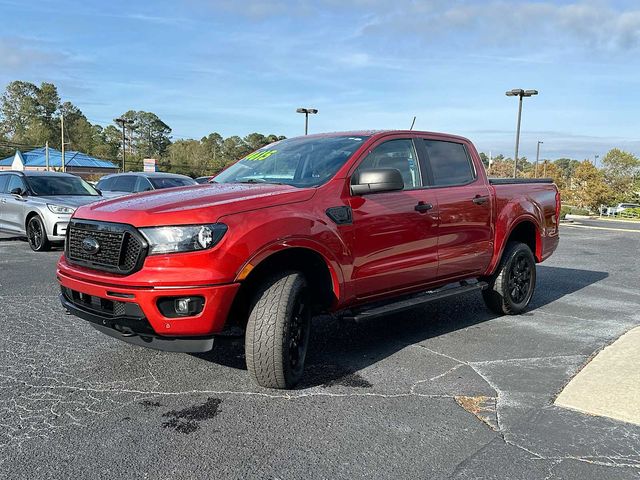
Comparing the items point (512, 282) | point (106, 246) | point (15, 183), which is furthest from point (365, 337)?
point (15, 183)

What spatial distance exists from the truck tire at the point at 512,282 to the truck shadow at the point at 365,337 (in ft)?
0.68

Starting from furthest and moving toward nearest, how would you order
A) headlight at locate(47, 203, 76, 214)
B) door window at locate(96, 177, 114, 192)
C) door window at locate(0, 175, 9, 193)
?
door window at locate(96, 177, 114, 192)
door window at locate(0, 175, 9, 193)
headlight at locate(47, 203, 76, 214)

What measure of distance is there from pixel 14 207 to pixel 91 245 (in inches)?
346

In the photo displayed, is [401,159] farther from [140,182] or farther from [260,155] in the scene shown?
[140,182]

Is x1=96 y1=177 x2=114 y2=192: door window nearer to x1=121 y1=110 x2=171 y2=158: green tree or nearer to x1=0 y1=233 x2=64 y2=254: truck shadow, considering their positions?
x1=0 y1=233 x2=64 y2=254: truck shadow

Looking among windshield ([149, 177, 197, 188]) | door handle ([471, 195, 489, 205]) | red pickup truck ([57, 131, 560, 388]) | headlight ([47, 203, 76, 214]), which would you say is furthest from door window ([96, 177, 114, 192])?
door handle ([471, 195, 489, 205])

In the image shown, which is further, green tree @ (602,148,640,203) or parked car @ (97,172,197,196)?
green tree @ (602,148,640,203)

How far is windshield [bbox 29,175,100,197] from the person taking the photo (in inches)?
441

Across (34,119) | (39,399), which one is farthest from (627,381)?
(34,119)

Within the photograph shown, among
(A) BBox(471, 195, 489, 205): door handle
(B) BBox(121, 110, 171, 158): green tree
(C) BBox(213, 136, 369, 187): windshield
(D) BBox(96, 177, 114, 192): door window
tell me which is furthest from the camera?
(B) BBox(121, 110, 171, 158): green tree

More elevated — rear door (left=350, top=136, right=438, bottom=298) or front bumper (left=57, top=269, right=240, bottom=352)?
rear door (left=350, top=136, right=438, bottom=298)

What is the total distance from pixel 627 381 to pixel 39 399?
4.17 meters

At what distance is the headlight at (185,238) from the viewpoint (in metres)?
3.37

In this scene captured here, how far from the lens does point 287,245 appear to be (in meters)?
3.67
